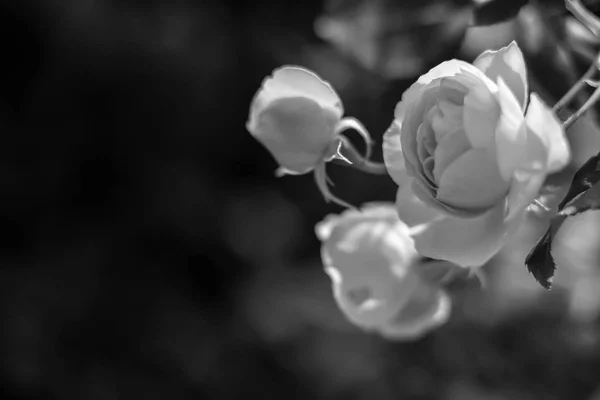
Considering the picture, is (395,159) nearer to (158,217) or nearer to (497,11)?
(497,11)

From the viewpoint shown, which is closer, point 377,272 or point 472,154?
point 472,154

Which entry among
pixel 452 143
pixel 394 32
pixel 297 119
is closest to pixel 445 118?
pixel 452 143

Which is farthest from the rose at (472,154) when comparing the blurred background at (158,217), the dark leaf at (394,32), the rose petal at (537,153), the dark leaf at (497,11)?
the blurred background at (158,217)

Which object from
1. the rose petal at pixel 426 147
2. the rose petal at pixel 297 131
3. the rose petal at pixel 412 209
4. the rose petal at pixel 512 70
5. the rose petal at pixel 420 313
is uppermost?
the rose petal at pixel 512 70

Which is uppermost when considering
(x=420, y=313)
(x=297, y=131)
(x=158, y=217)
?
(x=297, y=131)

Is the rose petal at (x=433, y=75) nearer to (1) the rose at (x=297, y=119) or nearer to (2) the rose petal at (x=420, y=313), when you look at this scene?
(1) the rose at (x=297, y=119)

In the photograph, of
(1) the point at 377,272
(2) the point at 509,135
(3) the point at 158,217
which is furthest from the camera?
(3) the point at 158,217

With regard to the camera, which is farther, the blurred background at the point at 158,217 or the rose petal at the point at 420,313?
the blurred background at the point at 158,217

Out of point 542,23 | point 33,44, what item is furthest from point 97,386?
point 542,23
